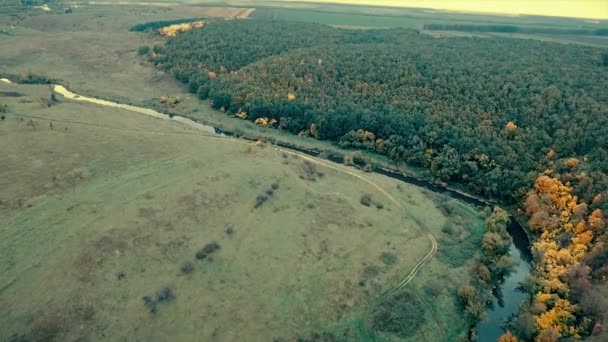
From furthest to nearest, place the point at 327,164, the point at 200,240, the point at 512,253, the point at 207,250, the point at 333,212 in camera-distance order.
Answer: the point at 327,164, the point at 333,212, the point at 512,253, the point at 200,240, the point at 207,250

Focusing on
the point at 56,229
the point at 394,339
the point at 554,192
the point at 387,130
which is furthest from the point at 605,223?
the point at 56,229

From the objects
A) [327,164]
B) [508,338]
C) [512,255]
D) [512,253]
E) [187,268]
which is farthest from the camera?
[327,164]

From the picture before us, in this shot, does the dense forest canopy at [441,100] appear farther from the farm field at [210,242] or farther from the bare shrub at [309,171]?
the bare shrub at [309,171]

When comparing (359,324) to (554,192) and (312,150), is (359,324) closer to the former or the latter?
(554,192)

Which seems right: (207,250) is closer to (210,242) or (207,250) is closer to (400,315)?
(210,242)

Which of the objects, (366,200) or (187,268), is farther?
(366,200)

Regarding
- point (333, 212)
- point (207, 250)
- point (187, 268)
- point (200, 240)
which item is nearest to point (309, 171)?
point (333, 212)
